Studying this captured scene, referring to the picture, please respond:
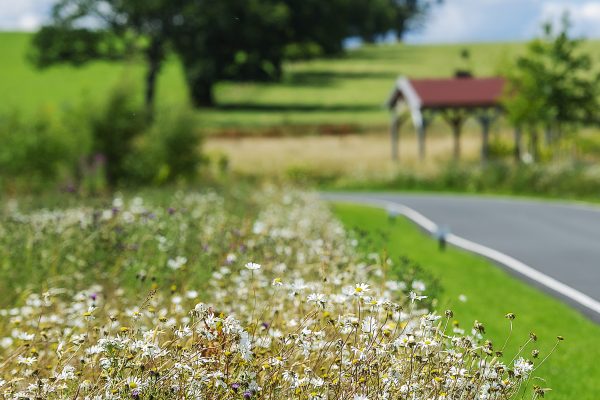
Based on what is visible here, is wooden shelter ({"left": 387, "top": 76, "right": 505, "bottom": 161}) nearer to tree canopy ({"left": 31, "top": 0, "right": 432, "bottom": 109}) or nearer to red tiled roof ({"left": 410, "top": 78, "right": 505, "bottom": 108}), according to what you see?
red tiled roof ({"left": 410, "top": 78, "right": 505, "bottom": 108})

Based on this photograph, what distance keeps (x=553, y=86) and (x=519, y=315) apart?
25.3 metres

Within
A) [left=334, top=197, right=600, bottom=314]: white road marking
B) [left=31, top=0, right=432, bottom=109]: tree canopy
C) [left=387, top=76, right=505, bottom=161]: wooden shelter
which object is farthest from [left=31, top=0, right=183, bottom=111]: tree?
[left=334, top=197, right=600, bottom=314]: white road marking

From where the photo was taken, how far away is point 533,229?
18.9 m

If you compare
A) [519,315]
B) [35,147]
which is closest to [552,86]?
[35,147]

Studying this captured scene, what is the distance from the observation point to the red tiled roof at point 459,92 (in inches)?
1502

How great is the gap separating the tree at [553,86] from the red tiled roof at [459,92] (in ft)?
10.9

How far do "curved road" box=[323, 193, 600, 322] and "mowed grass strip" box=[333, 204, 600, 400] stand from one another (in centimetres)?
30

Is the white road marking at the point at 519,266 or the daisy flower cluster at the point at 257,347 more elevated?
the daisy flower cluster at the point at 257,347

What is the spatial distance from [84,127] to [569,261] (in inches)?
666

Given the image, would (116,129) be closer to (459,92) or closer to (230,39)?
(459,92)

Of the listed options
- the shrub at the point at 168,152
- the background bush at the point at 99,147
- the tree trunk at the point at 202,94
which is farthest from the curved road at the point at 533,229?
the tree trunk at the point at 202,94

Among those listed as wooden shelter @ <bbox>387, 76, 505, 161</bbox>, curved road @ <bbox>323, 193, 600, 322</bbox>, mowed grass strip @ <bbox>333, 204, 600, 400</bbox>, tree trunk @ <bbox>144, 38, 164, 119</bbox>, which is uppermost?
tree trunk @ <bbox>144, 38, 164, 119</bbox>

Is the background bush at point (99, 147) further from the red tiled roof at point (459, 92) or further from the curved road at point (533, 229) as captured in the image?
the red tiled roof at point (459, 92)

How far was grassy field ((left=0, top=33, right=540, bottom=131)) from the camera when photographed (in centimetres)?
5372
